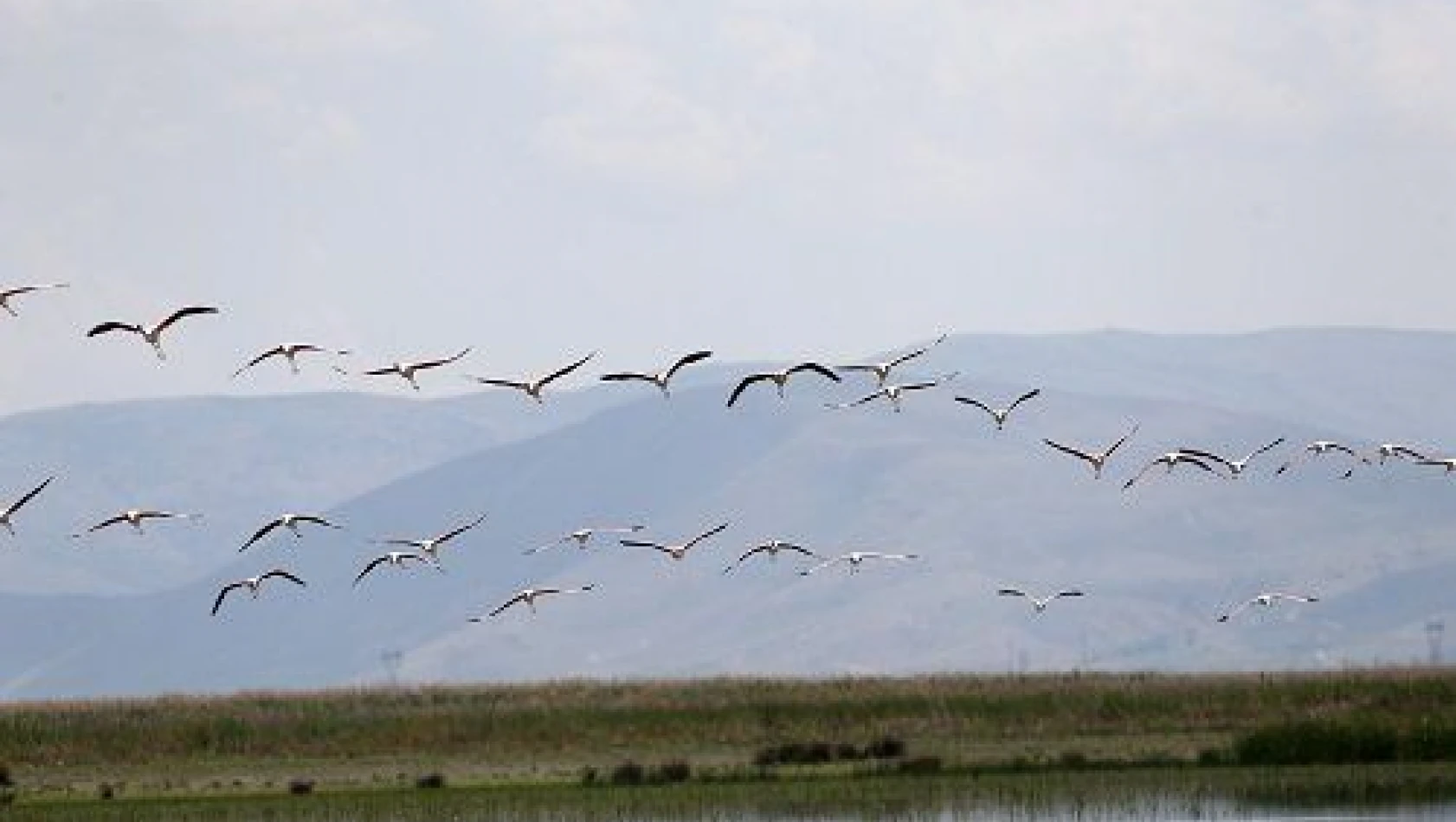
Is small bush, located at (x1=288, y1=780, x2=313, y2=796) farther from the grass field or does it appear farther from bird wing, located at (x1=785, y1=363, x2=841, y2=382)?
bird wing, located at (x1=785, y1=363, x2=841, y2=382)

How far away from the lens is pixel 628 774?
205 feet

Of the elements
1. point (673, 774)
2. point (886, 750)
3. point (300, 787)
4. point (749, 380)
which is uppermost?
point (749, 380)

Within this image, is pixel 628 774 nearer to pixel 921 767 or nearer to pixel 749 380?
pixel 921 767

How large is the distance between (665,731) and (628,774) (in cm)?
1108

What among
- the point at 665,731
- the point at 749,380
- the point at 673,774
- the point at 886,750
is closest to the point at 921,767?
the point at 886,750

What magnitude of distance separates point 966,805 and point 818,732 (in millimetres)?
18275

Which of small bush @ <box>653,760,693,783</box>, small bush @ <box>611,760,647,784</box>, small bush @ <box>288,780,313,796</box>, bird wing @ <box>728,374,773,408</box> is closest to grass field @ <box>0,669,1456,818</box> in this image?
small bush @ <box>288,780,313,796</box>

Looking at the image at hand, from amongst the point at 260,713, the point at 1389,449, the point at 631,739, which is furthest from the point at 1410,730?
the point at 260,713

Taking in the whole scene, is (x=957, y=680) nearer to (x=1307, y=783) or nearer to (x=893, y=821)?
(x=1307, y=783)

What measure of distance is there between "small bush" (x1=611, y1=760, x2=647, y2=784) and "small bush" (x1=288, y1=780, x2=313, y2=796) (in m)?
5.98

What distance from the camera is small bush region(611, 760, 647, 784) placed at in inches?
2435

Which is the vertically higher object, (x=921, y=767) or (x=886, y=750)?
(x=886, y=750)

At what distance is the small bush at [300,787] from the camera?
204 ft

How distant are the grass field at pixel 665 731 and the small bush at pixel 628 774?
1.05m
